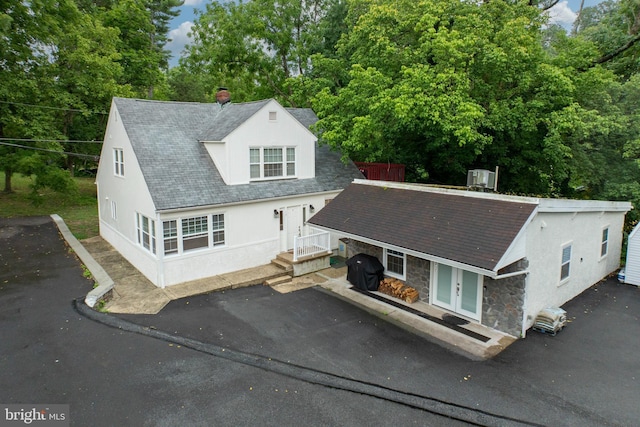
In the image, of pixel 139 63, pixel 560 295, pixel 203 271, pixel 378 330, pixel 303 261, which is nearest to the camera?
pixel 378 330

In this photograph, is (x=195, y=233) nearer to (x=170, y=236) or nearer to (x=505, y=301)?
(x=170, y=236)

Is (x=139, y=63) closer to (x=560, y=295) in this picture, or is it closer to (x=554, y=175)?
(x=554, y=175)

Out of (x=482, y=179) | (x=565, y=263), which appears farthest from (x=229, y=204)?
(x=565, y=263)

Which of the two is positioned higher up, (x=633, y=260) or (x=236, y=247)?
(x=236, y=247)

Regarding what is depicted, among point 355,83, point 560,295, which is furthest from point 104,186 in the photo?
point 560,295

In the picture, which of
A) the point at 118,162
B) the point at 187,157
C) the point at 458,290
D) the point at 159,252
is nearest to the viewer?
the point at 458,290

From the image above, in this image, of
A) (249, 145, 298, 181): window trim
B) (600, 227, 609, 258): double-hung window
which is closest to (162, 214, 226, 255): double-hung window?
(249, 145, 298, 181): window trim
